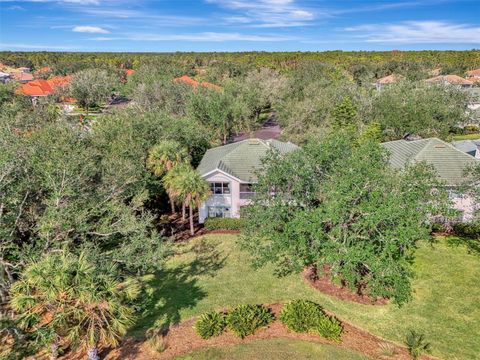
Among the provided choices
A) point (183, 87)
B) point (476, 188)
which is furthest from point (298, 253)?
point (183, 87)

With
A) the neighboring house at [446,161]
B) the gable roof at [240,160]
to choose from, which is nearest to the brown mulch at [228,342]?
the gable roof at [240,160]

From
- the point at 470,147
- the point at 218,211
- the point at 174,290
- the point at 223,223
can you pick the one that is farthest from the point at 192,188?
the point at 470,147

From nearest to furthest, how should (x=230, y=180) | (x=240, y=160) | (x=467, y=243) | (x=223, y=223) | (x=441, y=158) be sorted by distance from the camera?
1. (x=467, y=243)
2. (x=223, y=223)
3. (x=230, y=180)
4. (x=441, y=158)
5. (x=240, y=160)

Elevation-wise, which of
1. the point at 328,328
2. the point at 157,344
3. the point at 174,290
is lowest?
the point at 174,290

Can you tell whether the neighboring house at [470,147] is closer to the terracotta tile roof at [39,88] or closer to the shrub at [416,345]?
the shrub at [416,345]

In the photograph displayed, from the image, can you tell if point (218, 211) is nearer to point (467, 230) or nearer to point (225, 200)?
point (225, 200)

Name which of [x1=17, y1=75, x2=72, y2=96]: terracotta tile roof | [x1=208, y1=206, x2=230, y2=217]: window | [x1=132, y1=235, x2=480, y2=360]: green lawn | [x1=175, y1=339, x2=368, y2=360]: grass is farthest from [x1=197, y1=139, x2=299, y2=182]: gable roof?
[x1=17, y1=75, x2=72, y2=96]: terracotta tile roof
